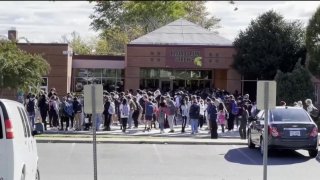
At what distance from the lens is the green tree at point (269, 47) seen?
43250mm

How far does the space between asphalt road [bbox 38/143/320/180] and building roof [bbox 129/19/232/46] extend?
2259cm

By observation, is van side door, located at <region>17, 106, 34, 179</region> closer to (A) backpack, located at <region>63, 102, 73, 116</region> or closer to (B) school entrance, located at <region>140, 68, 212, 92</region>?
(A) backpack, located at <region>63, 102, 73, 116</region>

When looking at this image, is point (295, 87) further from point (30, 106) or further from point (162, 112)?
point (30, 106)

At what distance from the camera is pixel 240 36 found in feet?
147

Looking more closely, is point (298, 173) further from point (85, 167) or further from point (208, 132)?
point (208, 132)

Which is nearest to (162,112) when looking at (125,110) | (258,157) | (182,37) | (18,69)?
(125,110)

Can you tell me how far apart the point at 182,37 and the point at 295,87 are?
12278mm

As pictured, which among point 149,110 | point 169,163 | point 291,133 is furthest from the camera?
point 149,110

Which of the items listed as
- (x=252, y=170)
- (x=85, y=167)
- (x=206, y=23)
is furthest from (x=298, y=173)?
(x=206, y=23)

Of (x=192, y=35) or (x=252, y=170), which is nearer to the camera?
(x=252, y=170)

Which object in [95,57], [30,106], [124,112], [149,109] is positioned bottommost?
[124,112]

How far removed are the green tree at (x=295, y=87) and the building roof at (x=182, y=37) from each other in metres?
9.21

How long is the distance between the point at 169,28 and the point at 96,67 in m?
6.18

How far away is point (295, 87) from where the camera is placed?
36.8 meters
